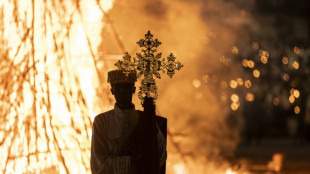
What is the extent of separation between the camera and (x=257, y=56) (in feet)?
66.3

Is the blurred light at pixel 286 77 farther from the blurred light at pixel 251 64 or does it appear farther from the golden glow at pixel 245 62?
the golden glow at pixel 245 62

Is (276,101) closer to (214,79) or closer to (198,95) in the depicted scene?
(214,79)

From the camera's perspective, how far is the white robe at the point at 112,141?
3586mm

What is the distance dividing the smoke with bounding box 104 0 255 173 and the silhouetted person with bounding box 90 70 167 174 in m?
3.60

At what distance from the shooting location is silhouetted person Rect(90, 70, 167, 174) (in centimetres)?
350

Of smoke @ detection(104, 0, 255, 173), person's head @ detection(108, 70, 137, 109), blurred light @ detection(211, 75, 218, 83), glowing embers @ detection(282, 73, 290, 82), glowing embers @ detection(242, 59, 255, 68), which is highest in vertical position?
glowing embers @ detection(242, 59, 255, 68)

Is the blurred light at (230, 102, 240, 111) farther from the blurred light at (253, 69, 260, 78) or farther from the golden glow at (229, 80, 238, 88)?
the blurred light at (253, 69, 260, 78)

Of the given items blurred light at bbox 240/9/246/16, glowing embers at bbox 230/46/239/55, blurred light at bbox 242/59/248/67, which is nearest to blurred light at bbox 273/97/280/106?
blurred light at bbox 242/59/248/67

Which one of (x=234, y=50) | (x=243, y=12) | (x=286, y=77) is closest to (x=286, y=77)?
(x=286, y=77)

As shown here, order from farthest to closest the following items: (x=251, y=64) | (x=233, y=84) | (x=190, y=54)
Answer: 1. (x=233, y=84)
2. (x=251, y=64)
3. (x=190, y=54)

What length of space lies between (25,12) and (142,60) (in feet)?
10.0

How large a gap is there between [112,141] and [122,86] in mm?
393

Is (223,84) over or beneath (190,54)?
over

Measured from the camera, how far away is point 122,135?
141 inches
